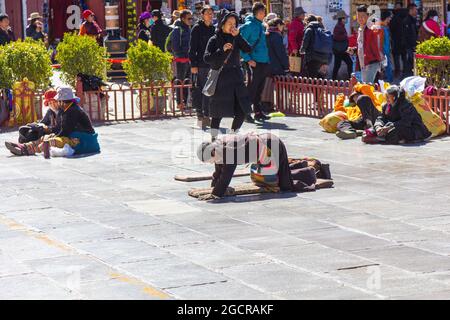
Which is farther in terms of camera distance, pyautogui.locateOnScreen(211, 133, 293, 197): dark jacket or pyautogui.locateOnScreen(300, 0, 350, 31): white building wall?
pyautogui.locateOnScreen(300, 0, 350, 31): white building wall

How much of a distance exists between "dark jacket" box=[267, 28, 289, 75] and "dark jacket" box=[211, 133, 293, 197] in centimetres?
753

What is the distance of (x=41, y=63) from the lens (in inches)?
762

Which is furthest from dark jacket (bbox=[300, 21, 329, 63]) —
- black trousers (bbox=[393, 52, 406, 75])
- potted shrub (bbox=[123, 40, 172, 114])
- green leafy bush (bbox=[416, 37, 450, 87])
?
black trousers (bbox=[393, 52, 406, 75])

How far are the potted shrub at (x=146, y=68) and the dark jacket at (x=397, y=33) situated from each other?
6997 mm

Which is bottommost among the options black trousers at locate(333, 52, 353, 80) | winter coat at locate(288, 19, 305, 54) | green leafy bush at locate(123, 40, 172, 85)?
black trousers at locate(333, 52, 353, 80)

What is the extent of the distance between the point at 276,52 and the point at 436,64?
2.70 meters

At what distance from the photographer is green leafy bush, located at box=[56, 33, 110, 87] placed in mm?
19562

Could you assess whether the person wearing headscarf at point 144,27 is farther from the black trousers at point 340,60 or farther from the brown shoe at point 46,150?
the brown shoe at point 46,150

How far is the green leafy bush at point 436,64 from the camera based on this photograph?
19.2 meters

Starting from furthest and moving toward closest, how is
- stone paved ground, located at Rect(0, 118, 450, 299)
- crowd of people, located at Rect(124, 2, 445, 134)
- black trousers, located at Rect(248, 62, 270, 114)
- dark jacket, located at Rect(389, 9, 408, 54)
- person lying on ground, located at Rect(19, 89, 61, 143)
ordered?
dark jacket, located at Rect(389, 9, 408, 54) → black trousers, located at Rect(248, 62, 270, 114) → crowd of people, located at Rect(124, 2, 445, 134) → person lying on ground, located at Rect(19, 89, 61, 143) → stone paved ground, located at Rect(0, 118, 450, 299)

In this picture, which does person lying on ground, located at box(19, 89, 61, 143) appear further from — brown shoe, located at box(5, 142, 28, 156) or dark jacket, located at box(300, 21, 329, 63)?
dark jacket, located at box(300, 21, 329, 63)
